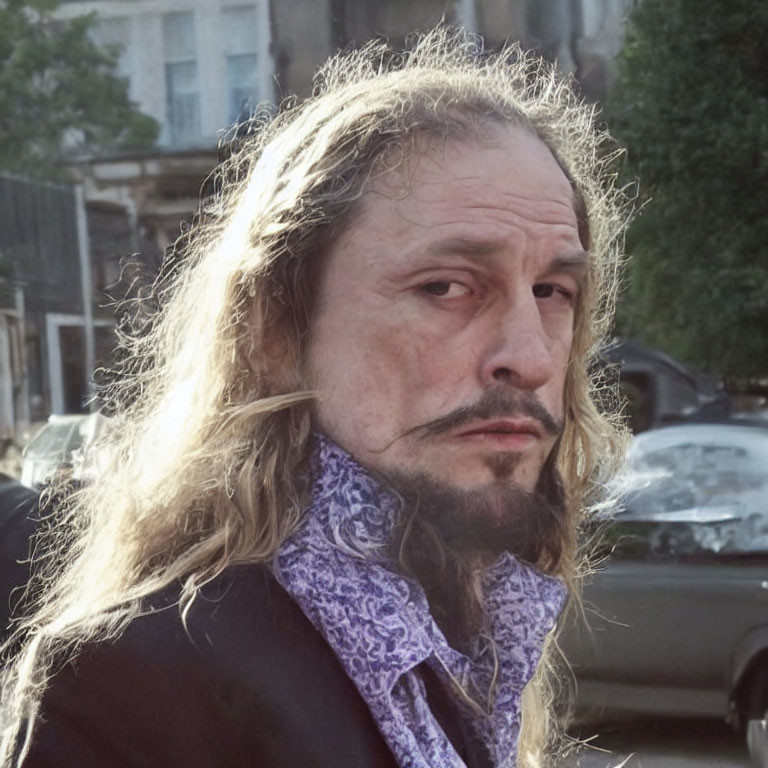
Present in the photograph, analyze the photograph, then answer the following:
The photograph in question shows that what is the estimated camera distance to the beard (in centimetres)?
131

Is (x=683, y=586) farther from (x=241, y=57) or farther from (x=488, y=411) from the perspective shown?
(x=488, y=411)

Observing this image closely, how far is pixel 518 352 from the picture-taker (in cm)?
131

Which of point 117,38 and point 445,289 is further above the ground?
point 117,38

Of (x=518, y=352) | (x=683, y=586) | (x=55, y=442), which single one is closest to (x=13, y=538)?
(x=518, y=352)

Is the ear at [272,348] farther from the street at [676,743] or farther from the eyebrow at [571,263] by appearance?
the street at [676,743]

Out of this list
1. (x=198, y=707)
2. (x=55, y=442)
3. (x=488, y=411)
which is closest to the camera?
(x=198, y=707)

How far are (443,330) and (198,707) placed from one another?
16.3 inches

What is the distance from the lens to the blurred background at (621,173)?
15.8ft

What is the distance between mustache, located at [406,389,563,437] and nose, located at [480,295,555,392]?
1 cm

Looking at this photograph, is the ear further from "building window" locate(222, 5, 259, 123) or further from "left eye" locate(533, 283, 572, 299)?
"building window" locate(222, 5, 259, 123)

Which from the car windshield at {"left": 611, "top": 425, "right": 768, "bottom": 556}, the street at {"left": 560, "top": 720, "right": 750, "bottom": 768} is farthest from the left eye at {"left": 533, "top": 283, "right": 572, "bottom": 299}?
the car windshield at {"left": 611, "top": 425, "right": 768, "bottom": 556}

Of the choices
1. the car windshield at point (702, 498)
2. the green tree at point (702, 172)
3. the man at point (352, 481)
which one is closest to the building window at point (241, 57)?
the car windshield at point (702, 498)

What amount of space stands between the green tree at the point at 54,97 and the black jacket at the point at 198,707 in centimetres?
513

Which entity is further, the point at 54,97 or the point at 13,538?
the point at 54,97
